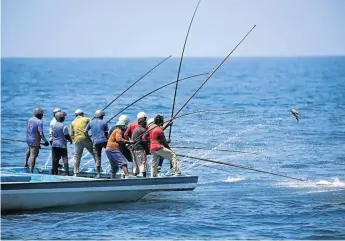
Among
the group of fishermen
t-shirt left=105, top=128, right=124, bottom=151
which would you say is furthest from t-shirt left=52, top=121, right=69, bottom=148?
t-shirt left=105, top=128, right=124, bottom=151

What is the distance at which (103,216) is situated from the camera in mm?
20219

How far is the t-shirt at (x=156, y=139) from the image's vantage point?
68.2 ft

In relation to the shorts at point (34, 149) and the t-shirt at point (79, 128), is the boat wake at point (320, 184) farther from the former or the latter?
the shorts at point (34, 149)

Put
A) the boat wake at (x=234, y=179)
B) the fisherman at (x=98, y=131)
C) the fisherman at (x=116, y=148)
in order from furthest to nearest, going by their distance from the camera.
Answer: the boat wake at (x=234, y=179), the fisherman at (x=98, y=131), the fisherman at (x=116, y=148)

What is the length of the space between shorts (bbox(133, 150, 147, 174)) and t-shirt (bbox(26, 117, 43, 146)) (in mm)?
2228

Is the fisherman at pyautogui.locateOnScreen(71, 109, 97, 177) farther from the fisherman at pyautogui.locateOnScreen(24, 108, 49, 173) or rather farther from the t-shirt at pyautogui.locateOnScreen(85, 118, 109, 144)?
the fisherman at pyautogui.locateOnScreen(24, 108, 49, 173)

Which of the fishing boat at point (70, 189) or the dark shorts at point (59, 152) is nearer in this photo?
the fishing boat at point (70, 189)

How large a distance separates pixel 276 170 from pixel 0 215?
32.9ft

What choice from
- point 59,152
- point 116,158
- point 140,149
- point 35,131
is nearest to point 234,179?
point 140,149

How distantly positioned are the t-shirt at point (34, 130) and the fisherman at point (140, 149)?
218 centimetres

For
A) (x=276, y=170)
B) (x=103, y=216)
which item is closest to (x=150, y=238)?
(x=103, y=216)

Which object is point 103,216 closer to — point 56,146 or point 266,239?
point 56,146

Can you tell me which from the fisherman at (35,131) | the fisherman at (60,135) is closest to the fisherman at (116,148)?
the fisherman at (60,135)

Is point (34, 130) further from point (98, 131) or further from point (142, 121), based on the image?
point (142, 121)
